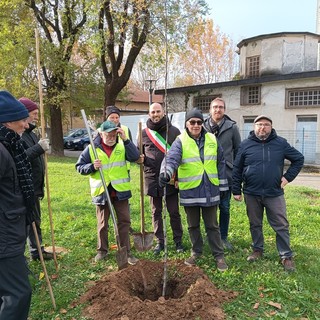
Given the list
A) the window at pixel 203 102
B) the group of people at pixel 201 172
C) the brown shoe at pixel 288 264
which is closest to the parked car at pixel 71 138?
the window at pixel 203 102

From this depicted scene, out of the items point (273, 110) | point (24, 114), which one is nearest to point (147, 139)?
point (24, 114)

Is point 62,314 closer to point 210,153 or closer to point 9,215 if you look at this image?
point 9,215

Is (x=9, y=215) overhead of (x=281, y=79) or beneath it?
beneath

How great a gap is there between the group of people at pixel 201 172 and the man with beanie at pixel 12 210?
1.60m

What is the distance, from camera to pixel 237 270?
458 centimetres

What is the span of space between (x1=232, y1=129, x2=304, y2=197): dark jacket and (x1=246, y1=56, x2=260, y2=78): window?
764 inches

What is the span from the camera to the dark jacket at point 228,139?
514 centimetres

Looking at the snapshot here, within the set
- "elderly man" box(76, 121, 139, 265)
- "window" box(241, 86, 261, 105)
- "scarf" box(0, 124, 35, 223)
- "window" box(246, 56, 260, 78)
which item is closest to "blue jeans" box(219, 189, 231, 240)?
"elderly man" box(76, 121, 139, 265)

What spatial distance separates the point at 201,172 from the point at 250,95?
16.9m

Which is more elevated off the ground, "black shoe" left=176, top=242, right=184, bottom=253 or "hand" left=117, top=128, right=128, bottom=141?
"hand" left=117, top=128, right=128, bottom=141

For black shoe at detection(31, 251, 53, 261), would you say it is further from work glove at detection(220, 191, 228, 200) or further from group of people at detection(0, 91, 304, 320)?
work glove at detection(220, 191, 228, 200)

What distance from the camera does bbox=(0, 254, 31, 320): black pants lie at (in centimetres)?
281

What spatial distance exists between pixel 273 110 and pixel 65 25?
1123cm

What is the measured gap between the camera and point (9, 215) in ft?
9.25
